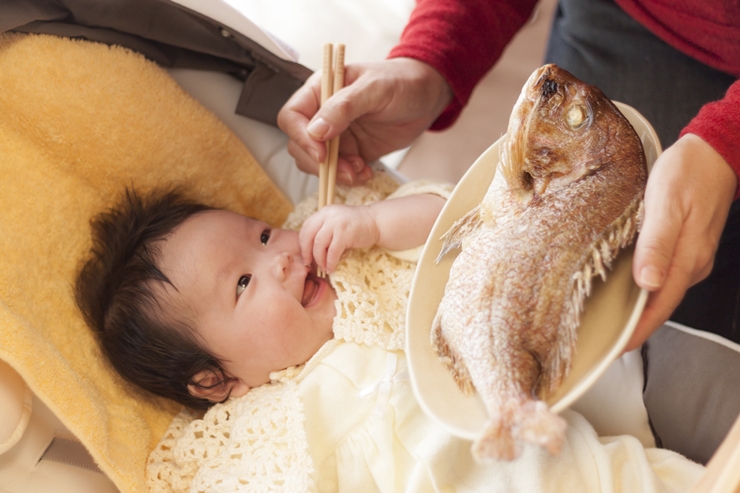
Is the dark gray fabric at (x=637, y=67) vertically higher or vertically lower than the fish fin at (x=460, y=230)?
higher

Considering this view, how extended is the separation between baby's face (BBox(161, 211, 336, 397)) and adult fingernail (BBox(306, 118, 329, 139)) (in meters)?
0.19

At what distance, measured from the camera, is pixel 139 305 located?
887mm

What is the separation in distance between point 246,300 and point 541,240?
0.50m

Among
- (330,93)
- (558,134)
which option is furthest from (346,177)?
(558,134)

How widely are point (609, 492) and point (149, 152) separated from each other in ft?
2.94

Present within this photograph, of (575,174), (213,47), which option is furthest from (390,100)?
(575,174)

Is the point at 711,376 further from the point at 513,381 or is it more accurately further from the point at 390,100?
the point at 390,100

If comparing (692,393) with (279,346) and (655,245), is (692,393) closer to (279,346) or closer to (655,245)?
(655,245)

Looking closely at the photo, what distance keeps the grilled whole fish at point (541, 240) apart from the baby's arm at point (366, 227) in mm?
321

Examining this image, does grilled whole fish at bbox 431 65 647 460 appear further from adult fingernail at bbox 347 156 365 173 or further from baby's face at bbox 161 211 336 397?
adult fingernail at bbox 347 156 365 173

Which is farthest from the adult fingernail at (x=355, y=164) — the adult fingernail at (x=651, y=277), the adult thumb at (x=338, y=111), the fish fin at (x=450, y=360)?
the adult fingernail at (x=651, y=277)

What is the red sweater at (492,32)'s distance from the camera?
0.92 meters

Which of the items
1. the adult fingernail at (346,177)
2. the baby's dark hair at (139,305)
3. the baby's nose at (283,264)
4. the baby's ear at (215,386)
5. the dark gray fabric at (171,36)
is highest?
the dark gray fabric at (171,36)

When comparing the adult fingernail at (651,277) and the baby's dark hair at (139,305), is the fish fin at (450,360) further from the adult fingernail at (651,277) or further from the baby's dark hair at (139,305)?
the baby's dark hair at (139,305)
